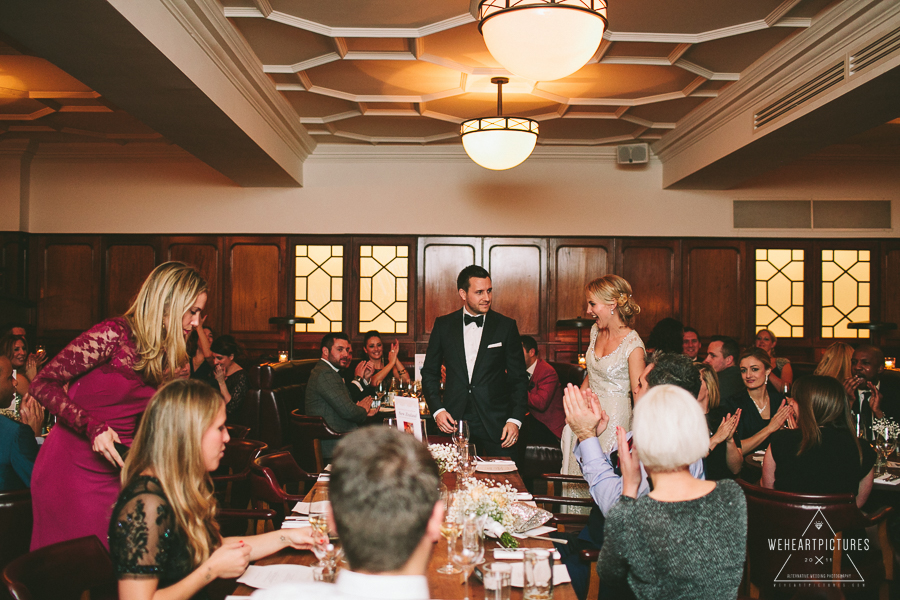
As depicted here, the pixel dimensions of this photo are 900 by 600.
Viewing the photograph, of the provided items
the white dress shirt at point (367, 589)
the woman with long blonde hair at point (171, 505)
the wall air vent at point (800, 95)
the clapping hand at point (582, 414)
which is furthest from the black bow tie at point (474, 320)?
the white dress shirt at point (367, 589)

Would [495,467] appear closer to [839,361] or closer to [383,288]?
[839,361]

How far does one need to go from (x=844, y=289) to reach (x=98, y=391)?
8.59 m

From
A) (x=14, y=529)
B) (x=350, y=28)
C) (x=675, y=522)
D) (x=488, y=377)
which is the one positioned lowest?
(x=14, y=529)

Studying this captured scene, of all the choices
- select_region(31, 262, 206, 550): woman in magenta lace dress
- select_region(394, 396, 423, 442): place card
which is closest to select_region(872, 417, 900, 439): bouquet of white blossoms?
select_region(394, 396, 423, 442): place card

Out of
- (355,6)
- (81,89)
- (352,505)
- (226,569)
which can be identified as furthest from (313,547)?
(81,89)

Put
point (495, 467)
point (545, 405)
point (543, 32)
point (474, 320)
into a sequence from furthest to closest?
point (545, 405), point (474, 320), point (495, 467), point (543, 32)

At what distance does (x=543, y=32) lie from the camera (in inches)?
122

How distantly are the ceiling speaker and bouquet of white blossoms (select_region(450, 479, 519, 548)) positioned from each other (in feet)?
20.8

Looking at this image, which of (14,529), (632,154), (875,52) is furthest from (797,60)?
(14,529)

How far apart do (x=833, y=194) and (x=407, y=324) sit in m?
5.67

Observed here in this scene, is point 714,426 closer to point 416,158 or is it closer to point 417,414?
point 417,414

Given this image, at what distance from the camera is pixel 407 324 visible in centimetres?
815

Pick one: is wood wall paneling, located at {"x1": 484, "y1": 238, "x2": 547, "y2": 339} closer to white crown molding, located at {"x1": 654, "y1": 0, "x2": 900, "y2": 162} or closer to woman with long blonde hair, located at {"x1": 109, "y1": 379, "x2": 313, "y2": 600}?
white crown molding, located at {"x1": 654, "y1": 0, "x2": 900, "y2": 162}

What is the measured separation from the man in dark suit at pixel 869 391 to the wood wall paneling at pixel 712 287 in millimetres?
2585
